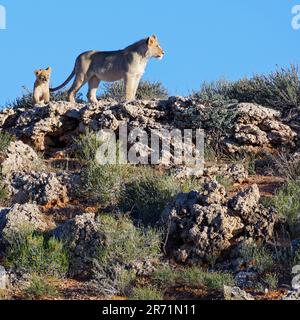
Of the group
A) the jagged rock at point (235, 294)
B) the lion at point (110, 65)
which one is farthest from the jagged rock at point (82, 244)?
the lion at point (110, 65)

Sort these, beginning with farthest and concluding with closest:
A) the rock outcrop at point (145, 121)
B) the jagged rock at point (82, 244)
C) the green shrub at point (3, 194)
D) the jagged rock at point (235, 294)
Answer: the rock outcrop at point (145, 121) < the green shrub at point (3, 194) < the jagged rock at point (82, 244) < the jagged rock at point (235, 294)

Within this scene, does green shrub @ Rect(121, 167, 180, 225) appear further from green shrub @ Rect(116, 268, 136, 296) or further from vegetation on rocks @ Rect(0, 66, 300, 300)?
green shrub @ Rect(116, 268, 136, 296)

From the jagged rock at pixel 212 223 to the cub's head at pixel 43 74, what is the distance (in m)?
6.95

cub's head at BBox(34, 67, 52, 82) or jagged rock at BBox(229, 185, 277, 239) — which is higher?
cub's head at BBox(34, 67, 52, 82)

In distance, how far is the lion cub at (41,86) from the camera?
17.4m

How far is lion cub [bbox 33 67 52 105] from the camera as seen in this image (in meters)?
17.4

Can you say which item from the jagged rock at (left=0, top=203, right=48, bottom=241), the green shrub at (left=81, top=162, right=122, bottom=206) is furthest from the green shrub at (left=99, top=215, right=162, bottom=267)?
the green shrub at (left=81, top=162, right=122, bottom=206)

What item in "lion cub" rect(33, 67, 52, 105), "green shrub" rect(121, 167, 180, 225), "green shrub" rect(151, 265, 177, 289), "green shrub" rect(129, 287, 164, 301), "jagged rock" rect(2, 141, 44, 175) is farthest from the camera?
"lion cub" rect(33, 67, 52, 105)

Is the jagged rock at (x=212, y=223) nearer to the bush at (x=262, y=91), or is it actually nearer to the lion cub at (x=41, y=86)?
the bush at (x=262, y=91)

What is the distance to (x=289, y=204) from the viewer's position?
11.3 m

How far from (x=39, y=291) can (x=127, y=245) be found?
1.18 m

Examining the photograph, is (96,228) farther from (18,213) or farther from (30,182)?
(30,182)

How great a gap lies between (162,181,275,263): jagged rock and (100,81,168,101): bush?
886 centimetres

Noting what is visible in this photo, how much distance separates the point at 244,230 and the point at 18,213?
271cm
